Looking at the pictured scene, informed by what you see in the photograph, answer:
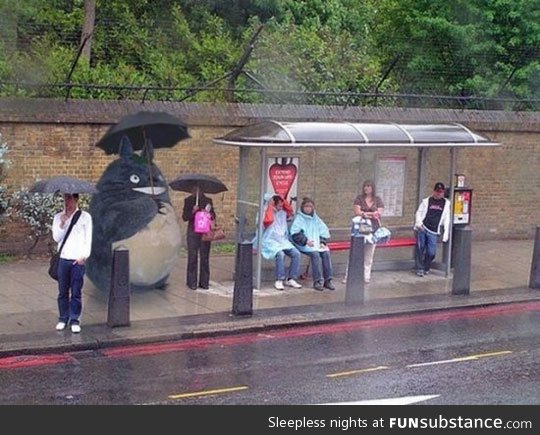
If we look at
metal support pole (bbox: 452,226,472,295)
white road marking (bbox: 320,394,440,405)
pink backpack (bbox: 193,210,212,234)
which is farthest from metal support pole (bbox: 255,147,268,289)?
white road marking (bbox: 320,394,440,405)

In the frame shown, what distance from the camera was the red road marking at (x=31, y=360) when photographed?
1098 cm

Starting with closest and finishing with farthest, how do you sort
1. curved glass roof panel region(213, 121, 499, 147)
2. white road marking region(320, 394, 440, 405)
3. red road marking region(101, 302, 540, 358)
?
white road marking region(320, 394, 440, 405), red road marking region(101, 302, 540, 358), curved glass roof panel region(213, 121, 499, 147)

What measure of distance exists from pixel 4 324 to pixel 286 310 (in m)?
3.71

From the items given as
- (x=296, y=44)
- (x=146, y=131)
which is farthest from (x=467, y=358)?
(x=296, y=44)

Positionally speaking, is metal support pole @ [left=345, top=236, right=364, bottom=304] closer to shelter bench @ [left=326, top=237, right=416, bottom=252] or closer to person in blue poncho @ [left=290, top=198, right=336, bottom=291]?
person in blue poncho @ [left=290, top=198, right=336, bottom=291]

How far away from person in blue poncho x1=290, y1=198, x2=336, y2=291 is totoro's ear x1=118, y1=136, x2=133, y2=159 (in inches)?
108

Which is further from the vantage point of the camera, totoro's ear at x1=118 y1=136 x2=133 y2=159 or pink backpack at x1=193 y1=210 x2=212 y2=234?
pink backpack at x1=193 y1=210 x2=212 y2=234

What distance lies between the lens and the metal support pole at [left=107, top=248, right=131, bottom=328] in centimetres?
1235

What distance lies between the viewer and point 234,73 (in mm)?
19156

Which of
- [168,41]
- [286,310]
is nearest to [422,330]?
[286,310]

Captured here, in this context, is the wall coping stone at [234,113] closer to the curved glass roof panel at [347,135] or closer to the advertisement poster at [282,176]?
the curved glass roof panel at [347,135]

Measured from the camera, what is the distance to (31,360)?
1122 centimetres

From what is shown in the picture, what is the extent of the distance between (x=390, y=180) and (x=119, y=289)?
6.48 metres

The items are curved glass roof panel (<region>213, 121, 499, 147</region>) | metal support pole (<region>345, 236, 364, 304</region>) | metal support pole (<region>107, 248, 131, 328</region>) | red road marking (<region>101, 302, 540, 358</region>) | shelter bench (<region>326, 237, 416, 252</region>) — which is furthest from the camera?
shelter bench (<region>326, 237, 416, 252</region>)
